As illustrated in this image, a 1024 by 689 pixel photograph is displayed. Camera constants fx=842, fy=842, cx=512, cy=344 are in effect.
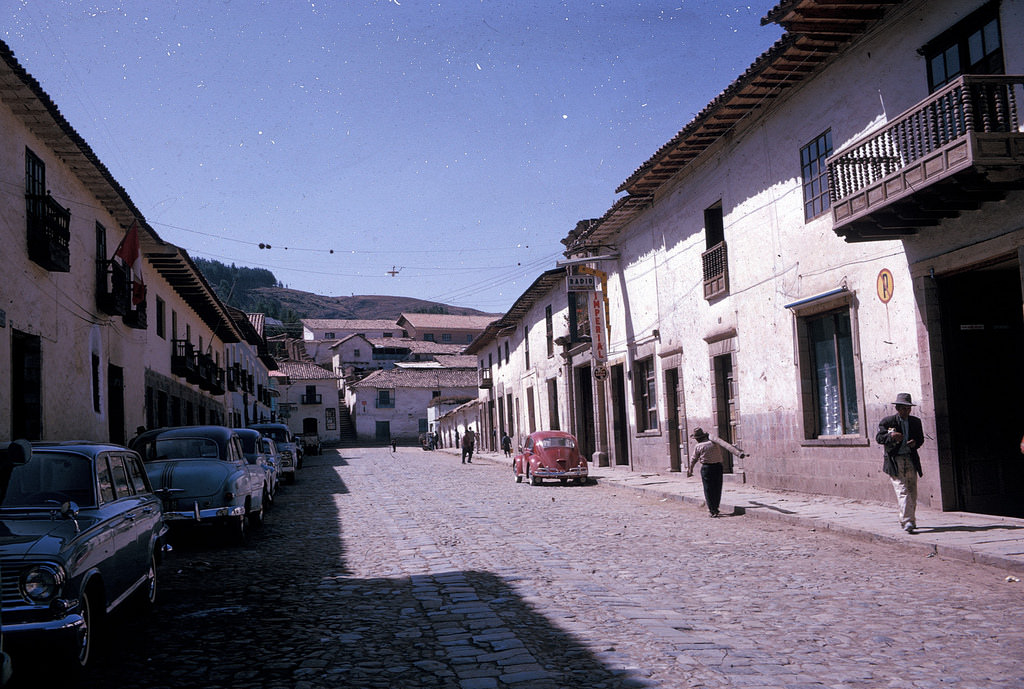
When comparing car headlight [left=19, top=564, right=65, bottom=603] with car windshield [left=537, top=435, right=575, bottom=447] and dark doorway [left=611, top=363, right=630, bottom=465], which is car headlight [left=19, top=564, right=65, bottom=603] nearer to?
car windshield [left=537, top=435, right=575, bottom=447]

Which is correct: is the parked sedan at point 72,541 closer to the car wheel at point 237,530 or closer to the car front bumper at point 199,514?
the car front bumper at point 199,514

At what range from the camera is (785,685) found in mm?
4625

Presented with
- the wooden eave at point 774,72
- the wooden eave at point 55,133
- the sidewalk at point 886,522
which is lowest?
the sidewalk at point 886,522

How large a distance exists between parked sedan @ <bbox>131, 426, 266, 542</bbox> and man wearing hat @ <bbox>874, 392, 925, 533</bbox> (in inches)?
323

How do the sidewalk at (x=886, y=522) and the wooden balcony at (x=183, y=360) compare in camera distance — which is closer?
the sidewalk at (x=886, y=522)

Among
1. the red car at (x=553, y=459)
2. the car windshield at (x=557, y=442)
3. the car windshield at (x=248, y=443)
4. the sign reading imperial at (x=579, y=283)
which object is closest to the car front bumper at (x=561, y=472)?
the red car at (x=553, y=459)

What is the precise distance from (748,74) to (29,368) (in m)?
13.2

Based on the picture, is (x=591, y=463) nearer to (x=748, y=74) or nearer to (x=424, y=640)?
(x=748, y=74)

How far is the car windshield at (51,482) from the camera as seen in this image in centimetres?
617

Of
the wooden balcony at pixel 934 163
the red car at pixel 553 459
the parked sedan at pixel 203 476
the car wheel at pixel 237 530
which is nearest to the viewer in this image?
the wooden balcony at pixel 934 163

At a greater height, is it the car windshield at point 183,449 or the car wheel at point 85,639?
the car windshield at point 183,449

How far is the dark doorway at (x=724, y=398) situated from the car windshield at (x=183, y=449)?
433 inches

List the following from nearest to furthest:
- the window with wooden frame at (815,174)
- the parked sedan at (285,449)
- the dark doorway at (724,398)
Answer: the window with wooden frame at (815,174)
the dark doorway at (724,398)
the parked sedan at (285,449)

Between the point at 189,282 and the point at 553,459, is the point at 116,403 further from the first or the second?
the point at 553,459
